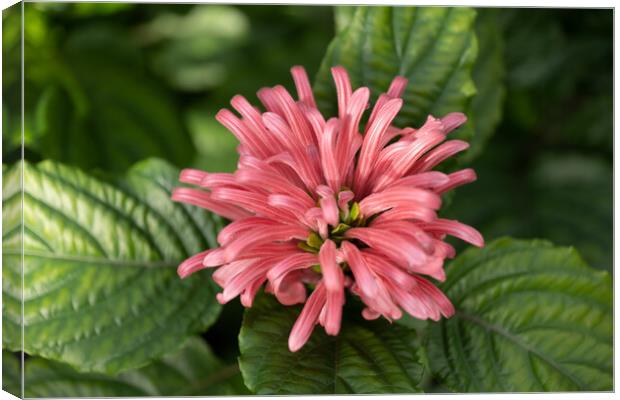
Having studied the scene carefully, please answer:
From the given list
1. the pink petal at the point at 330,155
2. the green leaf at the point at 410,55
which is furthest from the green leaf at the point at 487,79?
the pink petal at the point at 330,155

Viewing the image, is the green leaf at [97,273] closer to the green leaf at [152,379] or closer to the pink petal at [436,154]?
the green leaf at [152,379]

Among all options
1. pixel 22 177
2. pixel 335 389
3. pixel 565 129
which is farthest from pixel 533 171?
pixel 22 177

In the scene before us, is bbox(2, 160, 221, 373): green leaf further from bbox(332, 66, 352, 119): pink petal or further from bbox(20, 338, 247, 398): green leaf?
bbox(332, 66, 352, 119): pink petal

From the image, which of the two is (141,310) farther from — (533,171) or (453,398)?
(533,171)

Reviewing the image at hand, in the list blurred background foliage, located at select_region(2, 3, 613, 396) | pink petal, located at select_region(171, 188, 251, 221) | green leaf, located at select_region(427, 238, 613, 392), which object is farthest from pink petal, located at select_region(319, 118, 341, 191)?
blurred background foliage, located at select_region(2, 3, 613, 396)

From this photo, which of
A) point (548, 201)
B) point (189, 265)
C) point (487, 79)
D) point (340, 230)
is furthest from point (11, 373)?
point (548, 201)

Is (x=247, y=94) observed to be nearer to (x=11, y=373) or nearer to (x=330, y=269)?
(x=11, y=373)
